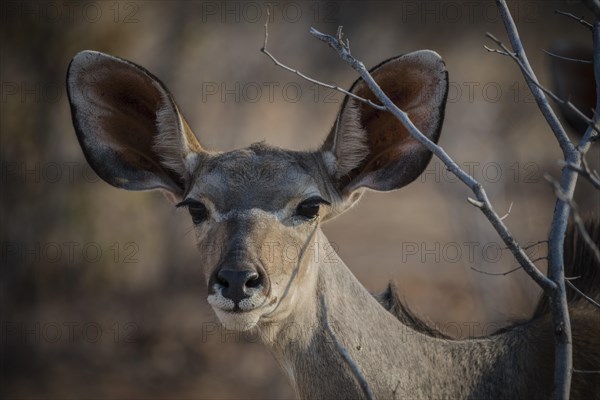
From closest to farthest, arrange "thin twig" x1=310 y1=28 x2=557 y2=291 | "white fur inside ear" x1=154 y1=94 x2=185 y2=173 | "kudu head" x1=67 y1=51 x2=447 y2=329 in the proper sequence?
"thin twig" x1=310 y1=28 x2=557 y2=291, "kudu head" x1=67 y1=51 x2=447 y2=329, "white fur inside ear" x1=154 y1=94 x2=185 y2=173

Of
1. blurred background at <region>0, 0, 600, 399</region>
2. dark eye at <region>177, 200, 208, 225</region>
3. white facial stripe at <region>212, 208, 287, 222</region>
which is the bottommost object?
blurred background at <region>0, 0, 600, 399</region>

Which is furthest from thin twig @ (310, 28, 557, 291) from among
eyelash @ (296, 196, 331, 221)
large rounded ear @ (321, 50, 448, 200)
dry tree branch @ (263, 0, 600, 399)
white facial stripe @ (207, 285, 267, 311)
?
white facial stripe @ (207, 285, 267, 311)

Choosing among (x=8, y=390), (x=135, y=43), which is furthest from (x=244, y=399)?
(x=135, y=43)

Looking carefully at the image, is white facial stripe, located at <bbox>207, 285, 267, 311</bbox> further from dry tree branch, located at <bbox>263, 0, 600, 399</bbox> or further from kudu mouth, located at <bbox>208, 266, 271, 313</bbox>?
dry tree branch, located at <bbox>263, 0, 600, 399</bbox>

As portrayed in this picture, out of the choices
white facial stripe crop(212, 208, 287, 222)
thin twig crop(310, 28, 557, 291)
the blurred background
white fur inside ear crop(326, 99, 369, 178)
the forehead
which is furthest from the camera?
the blurred background

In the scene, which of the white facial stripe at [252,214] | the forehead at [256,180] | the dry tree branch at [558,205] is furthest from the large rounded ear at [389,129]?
the dry tree branch at [558,205]

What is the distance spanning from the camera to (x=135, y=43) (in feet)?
42.0

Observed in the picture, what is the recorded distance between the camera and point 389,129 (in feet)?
15.9

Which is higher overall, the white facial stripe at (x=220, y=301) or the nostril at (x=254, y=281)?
the nostril at (x=254, y=281)

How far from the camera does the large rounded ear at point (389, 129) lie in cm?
451

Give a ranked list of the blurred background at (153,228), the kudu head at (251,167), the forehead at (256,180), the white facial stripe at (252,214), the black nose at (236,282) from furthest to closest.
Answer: the blurred background at (153,228)
the forehead at (256,180)
the white facial stripe at (252,214)
the kudu head at (251,167)
the black nose at (236,282)

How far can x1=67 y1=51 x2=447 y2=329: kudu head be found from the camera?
4184 millimetres

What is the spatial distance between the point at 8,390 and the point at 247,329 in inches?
265

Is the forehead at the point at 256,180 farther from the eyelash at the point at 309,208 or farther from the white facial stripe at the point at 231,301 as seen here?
the white facial stripe at the point at 231,301
